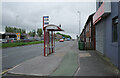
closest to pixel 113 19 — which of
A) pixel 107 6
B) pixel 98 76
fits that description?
pixel 107 6

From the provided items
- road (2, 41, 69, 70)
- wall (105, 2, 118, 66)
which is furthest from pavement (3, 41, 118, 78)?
road (2, 41, 69, 70)

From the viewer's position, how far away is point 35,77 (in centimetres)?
528

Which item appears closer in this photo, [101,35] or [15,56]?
[101,35]

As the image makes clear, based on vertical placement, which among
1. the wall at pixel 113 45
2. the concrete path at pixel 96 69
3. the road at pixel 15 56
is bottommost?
the road at pixel 15 56

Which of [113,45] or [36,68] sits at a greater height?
[113,45]

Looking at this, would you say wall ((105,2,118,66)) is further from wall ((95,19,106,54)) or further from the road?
the road

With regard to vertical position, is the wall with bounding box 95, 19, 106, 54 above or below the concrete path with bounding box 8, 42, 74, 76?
above

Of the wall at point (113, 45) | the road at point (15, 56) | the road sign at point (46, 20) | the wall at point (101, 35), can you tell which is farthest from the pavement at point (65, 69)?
the road sign at point (46, 20)

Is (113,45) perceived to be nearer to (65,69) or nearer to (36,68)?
(65,69)

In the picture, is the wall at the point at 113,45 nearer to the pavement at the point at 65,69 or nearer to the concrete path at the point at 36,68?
the pavement at the point at 65,69

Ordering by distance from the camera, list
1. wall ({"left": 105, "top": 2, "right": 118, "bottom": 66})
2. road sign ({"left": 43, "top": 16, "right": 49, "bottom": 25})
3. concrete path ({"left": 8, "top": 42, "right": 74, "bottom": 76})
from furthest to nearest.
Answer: road sign ({"left": 43, "top": 16, "right": 49, "bottom": 25})
wall ({"left": 105, "top": 2, "right": 118, "bottom": 66})
concrete path ({"left": 8, "top": 42, "right": 74, "bottom": 76})

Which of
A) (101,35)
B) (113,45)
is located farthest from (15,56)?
(113,45)

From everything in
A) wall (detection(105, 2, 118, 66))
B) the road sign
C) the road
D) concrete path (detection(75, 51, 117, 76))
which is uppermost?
the road sign

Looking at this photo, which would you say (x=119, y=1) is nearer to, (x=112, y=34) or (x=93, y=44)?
(x=112, y=34)
